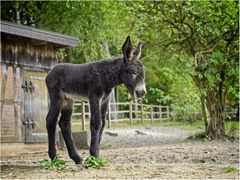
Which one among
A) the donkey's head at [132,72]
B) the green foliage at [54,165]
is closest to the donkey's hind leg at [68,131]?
the green foliage at [54,165]

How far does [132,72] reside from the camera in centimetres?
673

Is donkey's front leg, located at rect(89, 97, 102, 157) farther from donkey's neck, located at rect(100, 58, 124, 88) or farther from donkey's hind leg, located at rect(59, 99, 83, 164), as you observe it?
donkey's hind leg, located at rect(59, 99, 83, 164)

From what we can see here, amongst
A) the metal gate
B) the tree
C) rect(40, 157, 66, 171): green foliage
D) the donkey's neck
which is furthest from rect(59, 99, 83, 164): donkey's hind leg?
the tree

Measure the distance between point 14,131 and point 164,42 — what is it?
5.99 meters

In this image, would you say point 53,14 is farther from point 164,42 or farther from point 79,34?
point 164,42

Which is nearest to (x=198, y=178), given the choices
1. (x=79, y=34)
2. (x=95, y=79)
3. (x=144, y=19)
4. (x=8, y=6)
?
(x=95, y=79)

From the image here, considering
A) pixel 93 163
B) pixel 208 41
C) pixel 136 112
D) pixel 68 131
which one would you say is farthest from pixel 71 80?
pixel 136 112

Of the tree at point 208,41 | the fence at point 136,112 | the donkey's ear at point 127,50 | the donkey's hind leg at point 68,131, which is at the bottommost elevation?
the donkey's hind leg at point 68,131

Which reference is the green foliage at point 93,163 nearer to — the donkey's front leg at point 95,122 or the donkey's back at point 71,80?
the donkey's front leg at point 95,122

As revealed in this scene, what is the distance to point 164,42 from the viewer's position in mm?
15125

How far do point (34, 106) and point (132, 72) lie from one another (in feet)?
23.5

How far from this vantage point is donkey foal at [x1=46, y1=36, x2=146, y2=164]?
22.2 feet

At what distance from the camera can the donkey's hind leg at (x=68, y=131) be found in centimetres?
739

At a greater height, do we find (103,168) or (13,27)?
(13,27)
